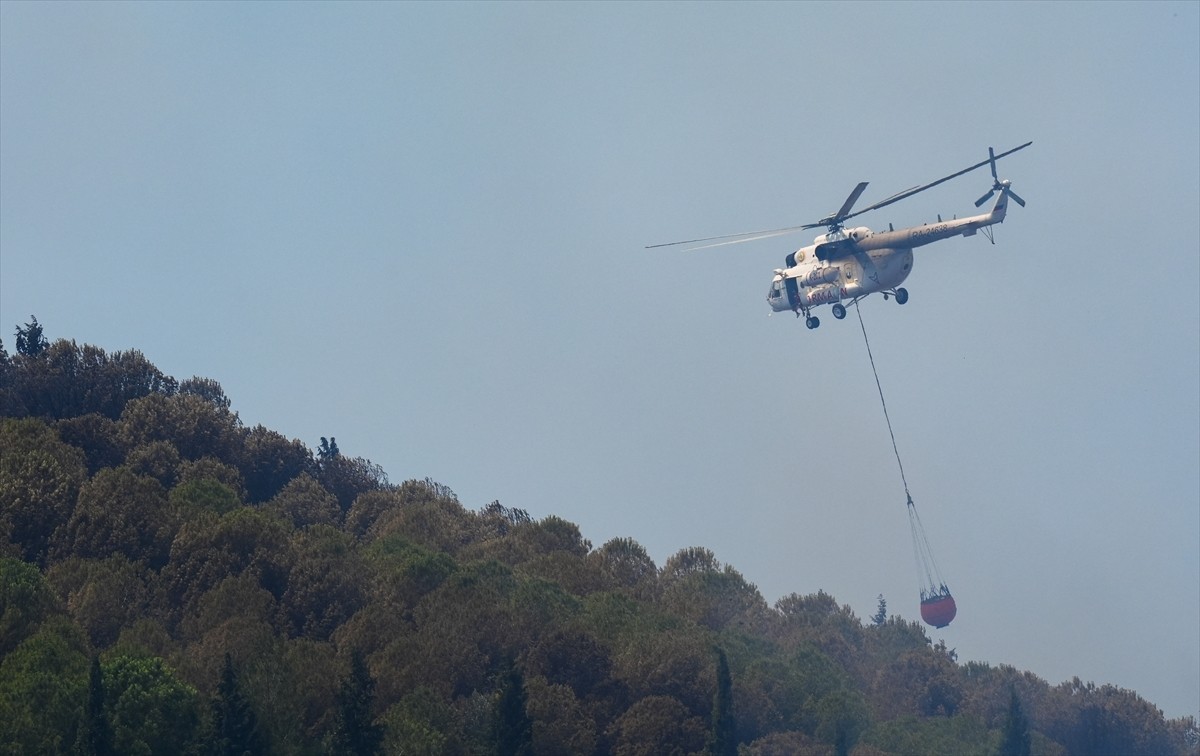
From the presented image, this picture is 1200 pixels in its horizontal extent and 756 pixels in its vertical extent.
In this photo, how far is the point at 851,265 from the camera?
72.4 metres

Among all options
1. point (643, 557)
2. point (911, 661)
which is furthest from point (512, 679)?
point (911, 661)

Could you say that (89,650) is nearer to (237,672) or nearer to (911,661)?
(237,672)

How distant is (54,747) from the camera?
5575 centimetres

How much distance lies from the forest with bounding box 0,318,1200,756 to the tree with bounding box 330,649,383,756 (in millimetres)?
118

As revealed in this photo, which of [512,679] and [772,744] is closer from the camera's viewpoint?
[512,679]

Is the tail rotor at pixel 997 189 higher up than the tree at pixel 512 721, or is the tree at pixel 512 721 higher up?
the tail rotor at pixel 997 189

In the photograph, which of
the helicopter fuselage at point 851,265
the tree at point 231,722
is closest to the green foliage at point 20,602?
the tree at point 231,722

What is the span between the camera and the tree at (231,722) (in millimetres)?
57562

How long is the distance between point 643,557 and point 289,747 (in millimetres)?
56661

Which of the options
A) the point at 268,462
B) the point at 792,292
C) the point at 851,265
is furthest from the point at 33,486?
the point at 851,265

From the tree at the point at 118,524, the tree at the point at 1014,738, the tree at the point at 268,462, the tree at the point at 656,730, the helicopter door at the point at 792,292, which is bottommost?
the tree at the point at 1014,738

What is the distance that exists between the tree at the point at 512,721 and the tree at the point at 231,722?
10873 millimetres

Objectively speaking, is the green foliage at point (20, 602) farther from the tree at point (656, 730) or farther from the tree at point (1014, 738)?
the tree at point (1014, 738)

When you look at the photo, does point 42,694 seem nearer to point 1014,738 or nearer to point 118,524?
point 118,524
